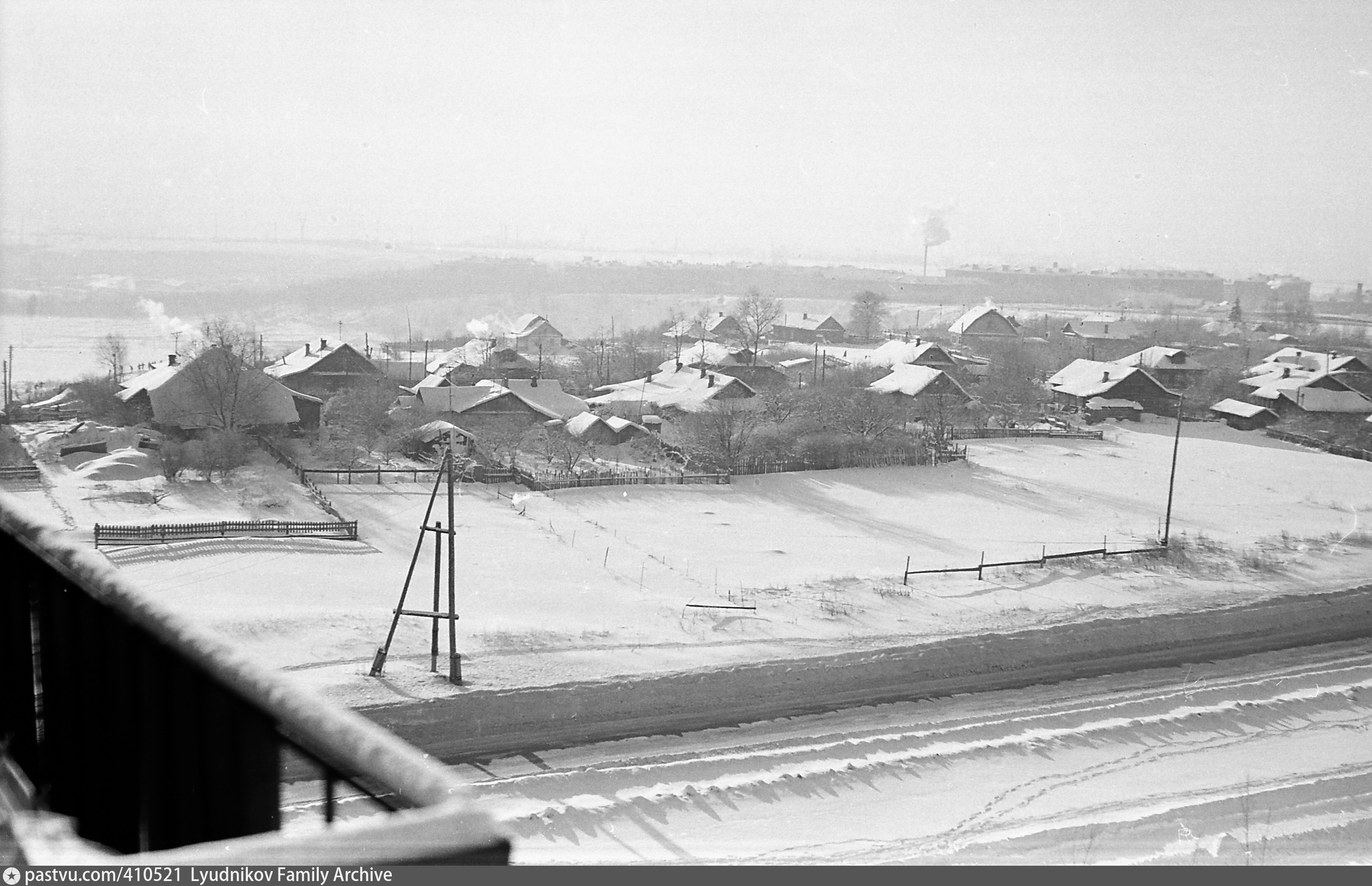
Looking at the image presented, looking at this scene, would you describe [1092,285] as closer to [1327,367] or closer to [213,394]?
[1327,367]

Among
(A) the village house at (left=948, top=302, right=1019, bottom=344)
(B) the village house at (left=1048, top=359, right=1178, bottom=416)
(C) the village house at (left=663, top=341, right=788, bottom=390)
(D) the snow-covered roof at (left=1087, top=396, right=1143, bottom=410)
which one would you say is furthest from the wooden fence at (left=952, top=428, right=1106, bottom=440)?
(A) the village house at (left=948, top=302, right=1019, bottom=344)

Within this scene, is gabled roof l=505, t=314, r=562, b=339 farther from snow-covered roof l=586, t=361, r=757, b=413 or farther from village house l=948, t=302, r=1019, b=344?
village house l=948, t=302, r=1019, b=344

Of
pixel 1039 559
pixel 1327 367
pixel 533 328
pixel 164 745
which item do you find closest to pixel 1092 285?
pixel 1327 367

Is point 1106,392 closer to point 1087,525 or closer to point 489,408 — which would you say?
point 1087,525

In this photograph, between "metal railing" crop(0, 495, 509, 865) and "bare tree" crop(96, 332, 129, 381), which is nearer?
"metal railing" crop(0, 495, 509, 865)

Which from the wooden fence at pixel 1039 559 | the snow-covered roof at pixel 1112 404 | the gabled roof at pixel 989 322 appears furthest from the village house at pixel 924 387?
the gabled roof at pixel 989 322

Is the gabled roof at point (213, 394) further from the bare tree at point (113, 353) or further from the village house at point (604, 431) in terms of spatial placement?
the village house at point (604, 431)
